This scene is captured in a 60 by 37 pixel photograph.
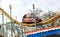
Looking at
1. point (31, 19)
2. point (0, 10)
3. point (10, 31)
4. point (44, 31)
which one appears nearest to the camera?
point (44, 31)

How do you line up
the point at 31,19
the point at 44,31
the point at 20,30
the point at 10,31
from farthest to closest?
1. the point at 31,19
2. the point at 10,31
3. the point at 20,30
4. the point at 44,31

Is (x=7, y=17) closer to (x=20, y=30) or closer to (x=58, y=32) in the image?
(x=20, y=30)

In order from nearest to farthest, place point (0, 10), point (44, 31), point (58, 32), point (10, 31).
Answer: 1. point (58, 32)
2. point (44, 31)
3. point (10, 31)
4. point (0, 10)

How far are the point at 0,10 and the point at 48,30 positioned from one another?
45.9 feet

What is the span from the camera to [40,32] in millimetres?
22234

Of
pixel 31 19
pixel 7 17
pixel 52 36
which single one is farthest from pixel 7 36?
pixel 31 19

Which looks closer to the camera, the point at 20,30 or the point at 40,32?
the point at 40,32

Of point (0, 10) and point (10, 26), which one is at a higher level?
point (0, 10)

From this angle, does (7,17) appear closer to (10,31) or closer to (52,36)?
(10,31)

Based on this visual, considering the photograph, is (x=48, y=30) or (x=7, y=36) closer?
(x=48, y=30)

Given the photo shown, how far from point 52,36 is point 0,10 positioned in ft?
47.1

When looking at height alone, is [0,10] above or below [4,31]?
above

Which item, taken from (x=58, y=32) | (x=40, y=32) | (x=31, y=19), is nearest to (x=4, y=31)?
(x=40, y=32)

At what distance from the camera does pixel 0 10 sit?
3366 centimetres
